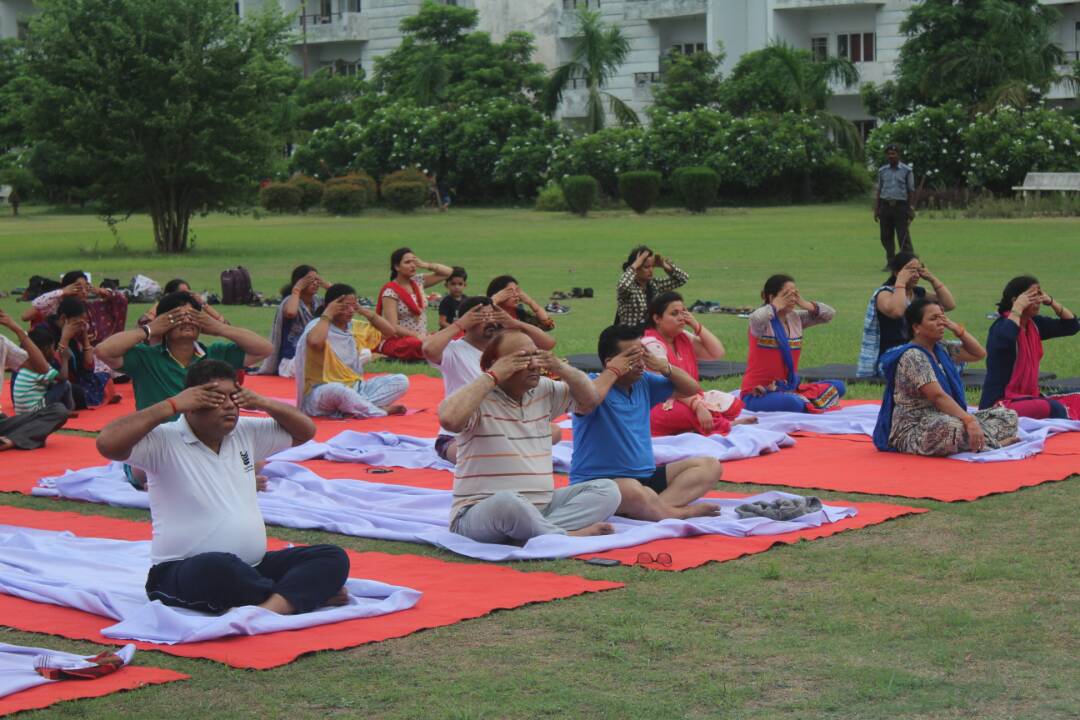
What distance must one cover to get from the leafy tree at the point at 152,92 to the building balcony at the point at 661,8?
30.0 m

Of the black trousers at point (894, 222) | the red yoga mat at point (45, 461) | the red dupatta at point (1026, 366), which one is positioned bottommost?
the red yoga mat at point (45, 461)

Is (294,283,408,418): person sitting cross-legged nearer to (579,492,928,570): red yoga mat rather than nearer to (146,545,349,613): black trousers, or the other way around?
(579,492,928,570): red yoga mat

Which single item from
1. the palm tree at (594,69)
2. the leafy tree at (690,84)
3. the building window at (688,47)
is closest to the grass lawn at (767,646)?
the palm tree at (594,69)

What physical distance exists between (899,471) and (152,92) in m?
24.4

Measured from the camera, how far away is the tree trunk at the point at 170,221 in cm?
3319

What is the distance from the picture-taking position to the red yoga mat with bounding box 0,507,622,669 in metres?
6.28

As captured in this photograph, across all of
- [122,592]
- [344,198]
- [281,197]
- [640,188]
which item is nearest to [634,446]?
[122,592]

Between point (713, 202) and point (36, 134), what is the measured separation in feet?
74.4

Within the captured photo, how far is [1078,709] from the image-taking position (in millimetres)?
5414

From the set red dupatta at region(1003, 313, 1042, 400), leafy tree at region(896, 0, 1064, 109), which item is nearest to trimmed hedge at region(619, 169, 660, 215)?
leafy tree at region(896, 0, 1064, 109)

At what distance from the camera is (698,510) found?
874 cm

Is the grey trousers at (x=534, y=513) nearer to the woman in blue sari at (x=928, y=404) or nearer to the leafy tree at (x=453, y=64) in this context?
the woman in blue sari at (x=928, y=404)

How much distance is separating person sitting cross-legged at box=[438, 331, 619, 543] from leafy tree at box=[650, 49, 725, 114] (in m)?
46.8

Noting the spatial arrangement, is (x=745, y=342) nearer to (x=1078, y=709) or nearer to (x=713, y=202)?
(x=1078, y=709)
